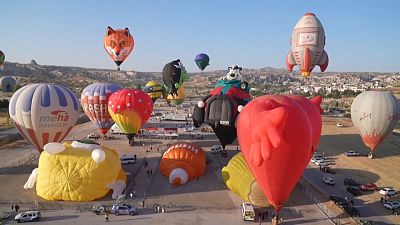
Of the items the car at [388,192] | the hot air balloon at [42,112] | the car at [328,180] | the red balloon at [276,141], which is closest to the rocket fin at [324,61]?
the car at [328,180]

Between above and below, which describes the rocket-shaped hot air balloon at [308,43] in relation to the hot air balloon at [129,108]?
above

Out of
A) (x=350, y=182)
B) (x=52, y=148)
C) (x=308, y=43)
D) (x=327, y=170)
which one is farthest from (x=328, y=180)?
(x=52, y=148)

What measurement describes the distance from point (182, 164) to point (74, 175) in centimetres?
431

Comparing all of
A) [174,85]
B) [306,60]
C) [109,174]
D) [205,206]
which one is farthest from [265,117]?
[174,85]

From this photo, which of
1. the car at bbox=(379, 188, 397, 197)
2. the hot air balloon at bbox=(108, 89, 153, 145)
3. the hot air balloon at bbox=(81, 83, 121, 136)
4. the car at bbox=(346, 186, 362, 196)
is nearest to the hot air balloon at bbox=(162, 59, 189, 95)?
the hot air balloon at bbox=(81, 83, 121, 136)

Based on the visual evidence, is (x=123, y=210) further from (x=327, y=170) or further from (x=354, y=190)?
(x=327, y=170)

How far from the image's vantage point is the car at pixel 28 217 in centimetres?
1084

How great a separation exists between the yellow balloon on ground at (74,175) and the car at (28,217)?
126cm

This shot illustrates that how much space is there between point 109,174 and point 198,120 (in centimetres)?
520

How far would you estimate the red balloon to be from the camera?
7430 millimetres

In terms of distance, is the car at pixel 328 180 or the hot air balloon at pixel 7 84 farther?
the hot air balloon at pixel 7 84

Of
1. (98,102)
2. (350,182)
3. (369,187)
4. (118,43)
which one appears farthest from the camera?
(118,43)

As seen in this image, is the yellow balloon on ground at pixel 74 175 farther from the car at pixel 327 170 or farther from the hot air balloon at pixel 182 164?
the car at pixel 327 170

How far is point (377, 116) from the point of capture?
59.1 feet
